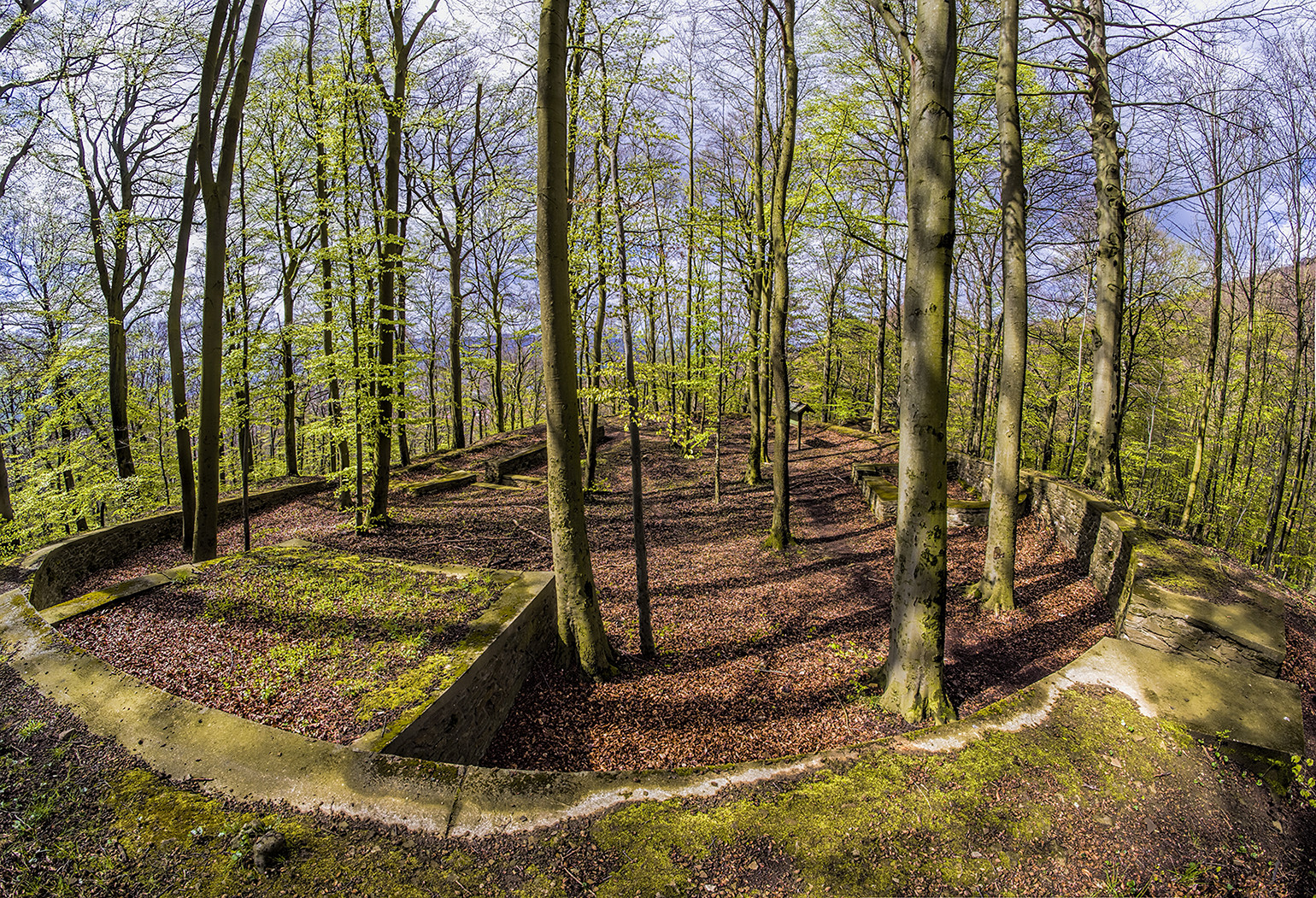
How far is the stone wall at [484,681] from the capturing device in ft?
11.6

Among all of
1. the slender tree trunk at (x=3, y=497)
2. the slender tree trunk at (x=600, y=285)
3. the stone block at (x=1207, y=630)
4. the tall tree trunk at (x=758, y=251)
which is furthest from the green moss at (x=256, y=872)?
the slender tree trunk at (x=3, y=497)

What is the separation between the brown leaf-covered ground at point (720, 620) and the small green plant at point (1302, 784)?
69.3 inches

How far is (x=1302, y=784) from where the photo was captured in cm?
280

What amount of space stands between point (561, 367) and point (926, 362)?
2921 millimetres

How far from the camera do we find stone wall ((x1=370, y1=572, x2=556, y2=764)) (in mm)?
3525

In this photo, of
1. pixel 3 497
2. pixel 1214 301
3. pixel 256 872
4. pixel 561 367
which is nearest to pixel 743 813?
pixel 256 872

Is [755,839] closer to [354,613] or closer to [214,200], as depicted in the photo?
[354,613]

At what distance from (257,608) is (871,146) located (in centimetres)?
1398

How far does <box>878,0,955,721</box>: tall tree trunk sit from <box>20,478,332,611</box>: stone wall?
912cm

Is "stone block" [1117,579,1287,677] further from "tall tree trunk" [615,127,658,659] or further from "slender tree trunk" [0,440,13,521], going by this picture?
"slender tree trunk" [0,440,13,521]

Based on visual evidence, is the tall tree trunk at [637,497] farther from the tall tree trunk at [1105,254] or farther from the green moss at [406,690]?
the tall tree trunk at [1105,254]

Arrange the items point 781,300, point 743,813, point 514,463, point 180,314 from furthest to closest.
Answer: point 514,463 → point 781,300 → point 180,314 → point 743,813

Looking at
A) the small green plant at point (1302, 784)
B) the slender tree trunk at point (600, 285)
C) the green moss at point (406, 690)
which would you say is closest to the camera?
the small green plant at point (1302, 784)

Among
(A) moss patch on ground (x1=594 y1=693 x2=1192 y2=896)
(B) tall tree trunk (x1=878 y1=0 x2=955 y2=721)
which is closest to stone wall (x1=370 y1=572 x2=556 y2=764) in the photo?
(A) moss patch on ground (x1=594 y1=693 x2=1192 y2=896)
